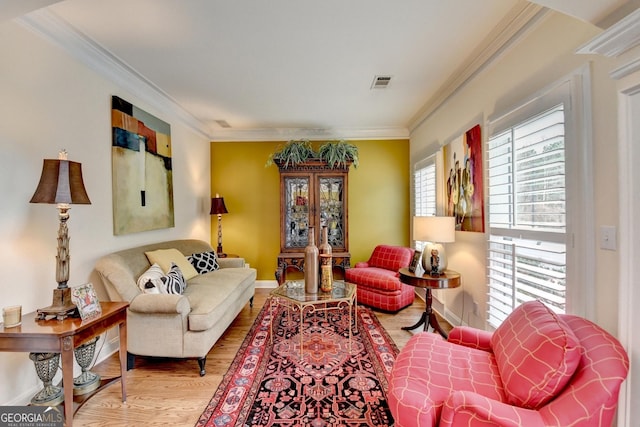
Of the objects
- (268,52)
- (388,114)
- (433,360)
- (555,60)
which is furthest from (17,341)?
(388,114)

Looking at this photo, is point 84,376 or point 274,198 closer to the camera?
point 84,376

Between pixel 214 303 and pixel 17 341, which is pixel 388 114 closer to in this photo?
pixel 214 303

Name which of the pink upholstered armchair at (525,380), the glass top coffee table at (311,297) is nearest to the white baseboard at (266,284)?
the glass top coffee table at (311,297)

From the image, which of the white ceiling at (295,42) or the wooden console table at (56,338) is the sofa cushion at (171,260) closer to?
the wooden console table at (56,338)

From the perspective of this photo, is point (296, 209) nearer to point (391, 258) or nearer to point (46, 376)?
point (391, 258)

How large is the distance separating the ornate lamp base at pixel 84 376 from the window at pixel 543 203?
3.09 metres

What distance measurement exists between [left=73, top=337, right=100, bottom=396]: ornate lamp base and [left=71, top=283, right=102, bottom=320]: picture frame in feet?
1.35

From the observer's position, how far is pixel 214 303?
2.52 m

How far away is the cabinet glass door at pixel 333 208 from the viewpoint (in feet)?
15.1

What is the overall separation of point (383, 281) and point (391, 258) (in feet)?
1.89

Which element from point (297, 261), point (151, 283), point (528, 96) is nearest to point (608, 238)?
point (528, 96)

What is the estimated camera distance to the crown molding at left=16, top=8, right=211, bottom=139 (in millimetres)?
1987

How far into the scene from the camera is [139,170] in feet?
10.2

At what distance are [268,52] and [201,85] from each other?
1.11m
